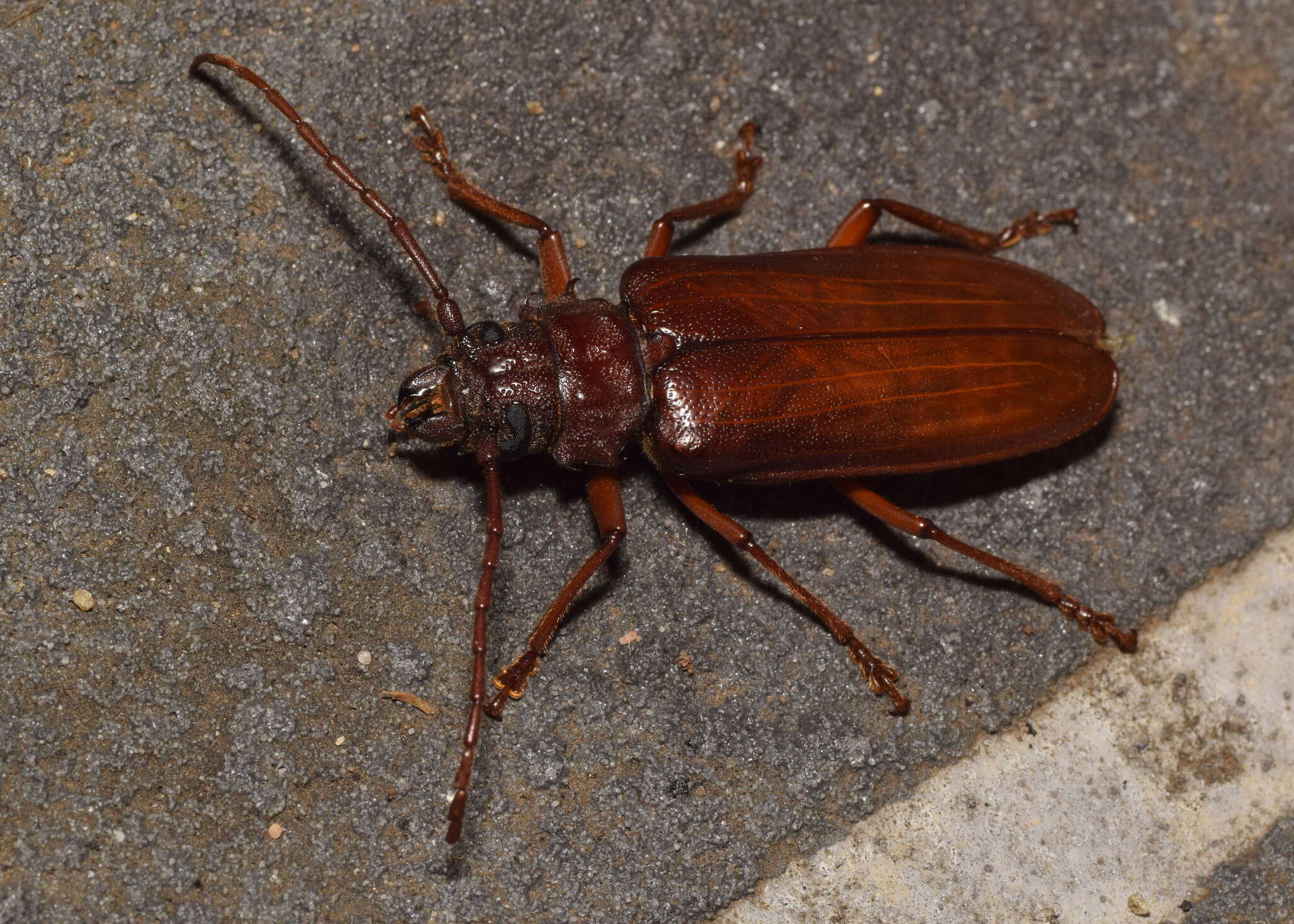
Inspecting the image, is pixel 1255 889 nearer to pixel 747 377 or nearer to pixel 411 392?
pixel 747 377

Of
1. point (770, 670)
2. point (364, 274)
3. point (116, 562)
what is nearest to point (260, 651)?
point (116, 562)

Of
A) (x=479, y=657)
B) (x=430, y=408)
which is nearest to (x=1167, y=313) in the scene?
(x=430, y=408)

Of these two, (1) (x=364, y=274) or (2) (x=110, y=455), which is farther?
(1) (x=364, y=274)

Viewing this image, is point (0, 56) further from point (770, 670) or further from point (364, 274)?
point (770, 670)

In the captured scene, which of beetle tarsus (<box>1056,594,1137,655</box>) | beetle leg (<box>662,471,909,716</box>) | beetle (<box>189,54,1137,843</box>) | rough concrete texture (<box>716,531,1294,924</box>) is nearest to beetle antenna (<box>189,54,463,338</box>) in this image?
beetle (<box>189,54,1137,843</box>)

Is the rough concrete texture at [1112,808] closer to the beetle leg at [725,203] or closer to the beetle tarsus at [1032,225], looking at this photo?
the beetle tarsus at [1032,225]

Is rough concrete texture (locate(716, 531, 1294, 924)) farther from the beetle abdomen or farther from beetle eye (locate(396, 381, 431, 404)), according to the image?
beetle eye (locate(396, 381, 431, 404))

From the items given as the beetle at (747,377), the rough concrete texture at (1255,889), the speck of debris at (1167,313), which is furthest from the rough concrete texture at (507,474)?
the rough concrete texture at (1255,889)

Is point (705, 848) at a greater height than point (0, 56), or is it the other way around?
point (0, 56)

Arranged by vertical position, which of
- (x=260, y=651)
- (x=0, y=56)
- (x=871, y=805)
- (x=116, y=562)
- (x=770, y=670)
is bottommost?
(x=871, y=805)
